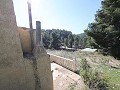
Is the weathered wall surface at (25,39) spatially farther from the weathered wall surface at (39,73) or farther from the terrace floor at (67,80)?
the terrace floor at (67,80)

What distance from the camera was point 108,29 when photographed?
17.7 meters

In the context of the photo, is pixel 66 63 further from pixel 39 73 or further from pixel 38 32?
pixel 39 73

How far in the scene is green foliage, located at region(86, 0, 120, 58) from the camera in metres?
17.5

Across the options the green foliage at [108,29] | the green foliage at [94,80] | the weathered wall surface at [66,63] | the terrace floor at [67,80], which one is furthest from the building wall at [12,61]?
the green foliage at [108,29]

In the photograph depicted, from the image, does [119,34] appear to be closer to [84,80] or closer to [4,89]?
[84,80]

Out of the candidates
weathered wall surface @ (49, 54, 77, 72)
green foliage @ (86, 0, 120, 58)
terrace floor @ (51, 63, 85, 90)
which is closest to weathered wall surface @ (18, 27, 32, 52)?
terrace floor @ (51, 63, 85, 90)

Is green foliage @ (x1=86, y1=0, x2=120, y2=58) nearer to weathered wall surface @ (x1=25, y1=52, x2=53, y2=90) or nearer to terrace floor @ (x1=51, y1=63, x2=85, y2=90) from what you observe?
terrace floor @ (x1=51, y1=63, x2=85, y2=90)

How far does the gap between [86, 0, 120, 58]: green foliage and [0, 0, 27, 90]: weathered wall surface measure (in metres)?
9.73

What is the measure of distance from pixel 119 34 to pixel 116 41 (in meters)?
0.74

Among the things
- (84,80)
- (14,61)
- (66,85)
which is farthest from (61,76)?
(14,61)

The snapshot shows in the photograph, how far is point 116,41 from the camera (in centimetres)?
1773

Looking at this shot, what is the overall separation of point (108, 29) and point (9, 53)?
10721 mm

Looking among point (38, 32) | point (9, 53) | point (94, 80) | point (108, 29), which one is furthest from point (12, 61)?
point (108, 29)

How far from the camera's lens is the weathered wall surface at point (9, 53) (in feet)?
31.5
